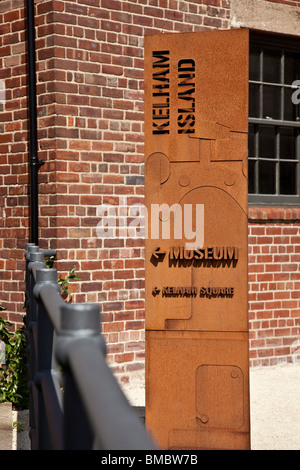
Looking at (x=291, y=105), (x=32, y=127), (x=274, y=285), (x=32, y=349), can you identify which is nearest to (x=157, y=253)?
(x=32, y=349)

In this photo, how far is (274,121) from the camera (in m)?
7.36

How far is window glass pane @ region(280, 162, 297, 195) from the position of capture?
746 cm

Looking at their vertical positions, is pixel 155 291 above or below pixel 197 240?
below

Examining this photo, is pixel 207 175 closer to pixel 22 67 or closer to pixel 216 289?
pixel 216 289

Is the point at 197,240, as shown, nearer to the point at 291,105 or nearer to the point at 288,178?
the point at 288,178

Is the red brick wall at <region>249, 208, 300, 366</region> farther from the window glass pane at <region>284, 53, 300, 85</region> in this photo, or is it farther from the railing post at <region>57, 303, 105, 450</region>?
the railing post at <region>57, 303, 105, 450</region>

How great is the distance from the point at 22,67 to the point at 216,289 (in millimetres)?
3239

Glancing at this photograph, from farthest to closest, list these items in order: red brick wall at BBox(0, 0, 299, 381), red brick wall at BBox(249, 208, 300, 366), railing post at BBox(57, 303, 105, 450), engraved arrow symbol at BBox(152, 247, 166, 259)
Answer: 1. red brick wall at BBox(249, 208, 300, 366)
2. red brick wall at BBox(0, 0, 299, 381)
3. engraved arrow symbol at BBox(152, 247, 166, 259)
4. railing post at BBox(57, 303, 105, 450)

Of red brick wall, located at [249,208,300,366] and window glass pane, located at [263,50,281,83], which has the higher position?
window glass pane, located at [263,50,281,83]

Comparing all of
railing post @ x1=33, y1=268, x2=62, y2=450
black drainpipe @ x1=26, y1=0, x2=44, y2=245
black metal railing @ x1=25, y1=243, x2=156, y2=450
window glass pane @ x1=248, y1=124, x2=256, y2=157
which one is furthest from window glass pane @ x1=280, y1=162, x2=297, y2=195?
black metal railing @ x1=25, y1=243, x2=156, y2=450

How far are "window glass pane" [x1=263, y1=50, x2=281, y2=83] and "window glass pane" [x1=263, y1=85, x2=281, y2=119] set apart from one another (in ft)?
0.30

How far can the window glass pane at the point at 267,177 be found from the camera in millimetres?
7312

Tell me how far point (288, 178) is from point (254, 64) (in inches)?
49.4

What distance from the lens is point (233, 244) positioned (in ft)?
12.4
